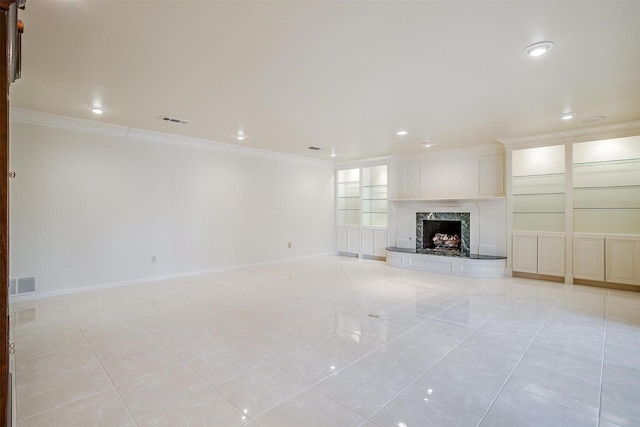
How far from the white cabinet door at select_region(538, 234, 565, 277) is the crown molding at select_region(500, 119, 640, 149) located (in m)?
1.59

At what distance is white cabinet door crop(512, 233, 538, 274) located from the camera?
18.2 ft

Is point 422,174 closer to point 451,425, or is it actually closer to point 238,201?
point 238,201

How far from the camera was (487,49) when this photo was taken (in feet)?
8.23

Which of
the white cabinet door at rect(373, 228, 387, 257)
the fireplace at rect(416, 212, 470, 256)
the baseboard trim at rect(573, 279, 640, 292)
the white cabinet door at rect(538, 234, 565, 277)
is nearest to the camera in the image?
the baseboard trim at rect(573, 279, 640, 292)

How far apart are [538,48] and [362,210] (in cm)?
565

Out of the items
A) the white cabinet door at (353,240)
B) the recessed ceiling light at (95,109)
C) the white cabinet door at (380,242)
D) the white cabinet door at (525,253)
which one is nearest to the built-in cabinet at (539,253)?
the white cabinet door at (525,253)

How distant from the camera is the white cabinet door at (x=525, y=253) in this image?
554 centimetres

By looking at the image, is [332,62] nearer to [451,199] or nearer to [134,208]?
[134,208]

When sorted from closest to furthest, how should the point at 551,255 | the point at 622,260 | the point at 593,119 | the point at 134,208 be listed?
the point at 593,119, the point at 622,260, the point at 134,208, the point at 551,255

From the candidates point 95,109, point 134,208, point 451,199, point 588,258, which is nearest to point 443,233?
point 451,199

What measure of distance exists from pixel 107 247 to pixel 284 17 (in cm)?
441

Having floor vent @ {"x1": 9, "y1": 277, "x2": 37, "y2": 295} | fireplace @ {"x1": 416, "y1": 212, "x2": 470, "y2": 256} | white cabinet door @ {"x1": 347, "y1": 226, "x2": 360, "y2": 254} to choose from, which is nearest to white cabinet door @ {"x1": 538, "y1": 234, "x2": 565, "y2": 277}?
fireplace @ {"x1": 416, "y1": 212, "x2": 470, "y2": 256}

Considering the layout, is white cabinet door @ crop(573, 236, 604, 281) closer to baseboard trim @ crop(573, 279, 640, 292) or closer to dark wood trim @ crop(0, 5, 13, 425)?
baseboard trim @ crop(573, 279, 640, 292)

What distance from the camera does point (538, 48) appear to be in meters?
2.46
